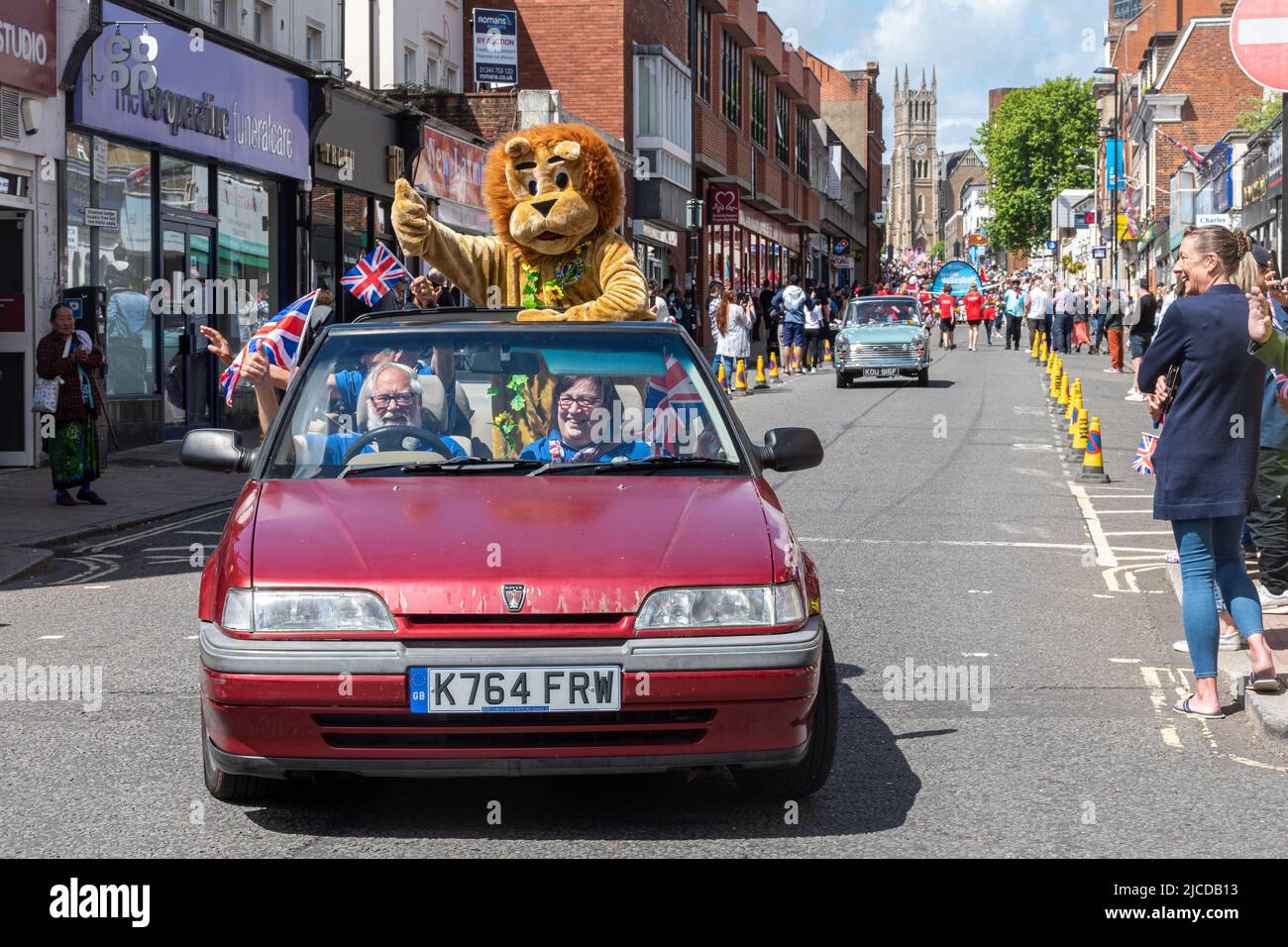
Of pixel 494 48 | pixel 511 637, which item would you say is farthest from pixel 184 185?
pixel 511 637

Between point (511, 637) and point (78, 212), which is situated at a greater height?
point (78, 212)

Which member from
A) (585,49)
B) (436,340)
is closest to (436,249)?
(436,340)

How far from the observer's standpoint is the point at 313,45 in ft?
90.0

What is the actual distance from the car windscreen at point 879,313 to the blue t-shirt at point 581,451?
2730cm

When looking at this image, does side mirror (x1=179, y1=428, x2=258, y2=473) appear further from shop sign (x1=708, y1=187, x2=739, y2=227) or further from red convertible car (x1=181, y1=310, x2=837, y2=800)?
shop sign (x1=708, y1=187, x2=739, y2=227)

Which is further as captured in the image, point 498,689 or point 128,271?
point 128,271

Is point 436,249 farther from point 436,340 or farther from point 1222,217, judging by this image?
point 1222,217

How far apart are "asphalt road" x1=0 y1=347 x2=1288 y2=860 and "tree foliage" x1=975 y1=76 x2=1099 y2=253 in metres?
96.3

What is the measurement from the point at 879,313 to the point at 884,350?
1.70m

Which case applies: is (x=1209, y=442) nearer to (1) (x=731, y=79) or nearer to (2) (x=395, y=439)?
(2) (x=395, y=439)

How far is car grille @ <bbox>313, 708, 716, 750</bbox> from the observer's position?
470 cm

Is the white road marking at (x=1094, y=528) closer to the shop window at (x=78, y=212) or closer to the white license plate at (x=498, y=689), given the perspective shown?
the white license plate at (x=498, y=689)

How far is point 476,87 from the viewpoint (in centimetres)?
3506
